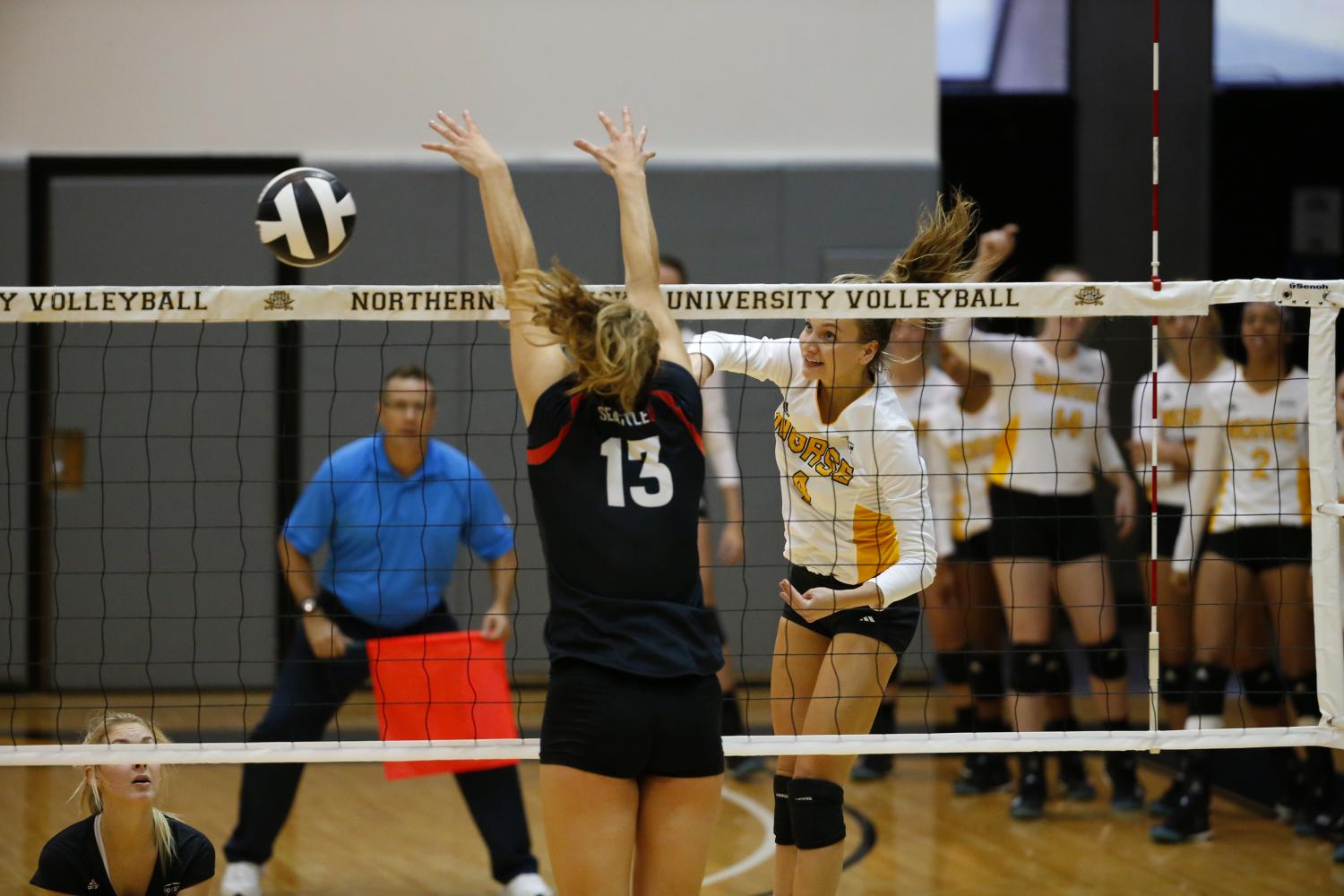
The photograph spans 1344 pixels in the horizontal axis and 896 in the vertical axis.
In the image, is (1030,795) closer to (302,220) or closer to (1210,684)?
(1210,684)

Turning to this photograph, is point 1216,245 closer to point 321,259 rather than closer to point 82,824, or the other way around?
point 321,259

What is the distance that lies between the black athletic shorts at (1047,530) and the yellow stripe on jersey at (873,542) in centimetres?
187

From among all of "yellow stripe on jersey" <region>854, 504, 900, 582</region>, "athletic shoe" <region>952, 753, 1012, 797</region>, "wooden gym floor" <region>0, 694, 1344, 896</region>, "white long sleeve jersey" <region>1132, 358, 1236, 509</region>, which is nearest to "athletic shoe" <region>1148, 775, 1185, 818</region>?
"wooden gym floor" <region>0, 694, 1344, 896</region>

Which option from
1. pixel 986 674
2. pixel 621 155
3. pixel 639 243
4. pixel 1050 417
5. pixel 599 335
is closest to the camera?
pixel 599 335

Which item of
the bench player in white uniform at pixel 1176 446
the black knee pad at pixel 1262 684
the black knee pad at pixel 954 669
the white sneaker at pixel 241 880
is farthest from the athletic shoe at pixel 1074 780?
the white sneaker at pixel 241 880

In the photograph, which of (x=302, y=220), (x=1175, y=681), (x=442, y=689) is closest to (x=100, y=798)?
(x=442, y=689)

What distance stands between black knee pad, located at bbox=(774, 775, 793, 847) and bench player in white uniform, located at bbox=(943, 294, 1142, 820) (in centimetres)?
207

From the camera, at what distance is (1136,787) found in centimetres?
582

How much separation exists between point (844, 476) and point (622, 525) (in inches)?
42.2

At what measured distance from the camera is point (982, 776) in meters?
6.19

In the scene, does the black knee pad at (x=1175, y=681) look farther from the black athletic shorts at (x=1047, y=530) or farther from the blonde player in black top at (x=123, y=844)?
the blonde player in black top at (x=123, y=844)

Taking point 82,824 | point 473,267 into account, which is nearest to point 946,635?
point 473,267

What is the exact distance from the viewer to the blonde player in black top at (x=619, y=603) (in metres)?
2.76

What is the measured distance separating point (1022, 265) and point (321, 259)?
7198 millimetres
